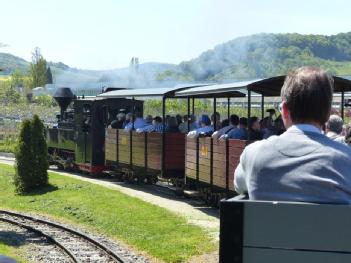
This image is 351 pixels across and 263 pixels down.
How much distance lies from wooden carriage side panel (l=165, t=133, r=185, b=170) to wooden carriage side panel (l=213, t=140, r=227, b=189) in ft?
10.7

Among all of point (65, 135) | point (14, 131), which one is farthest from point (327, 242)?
point (14, 131)

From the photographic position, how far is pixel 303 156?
265 centimetres

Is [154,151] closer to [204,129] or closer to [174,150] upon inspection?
[174,150]

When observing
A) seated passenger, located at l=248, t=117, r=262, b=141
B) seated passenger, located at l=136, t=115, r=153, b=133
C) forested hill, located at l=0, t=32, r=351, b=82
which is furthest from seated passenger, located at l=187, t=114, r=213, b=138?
forested hill, located at l=0, t=32, r=351, b=82

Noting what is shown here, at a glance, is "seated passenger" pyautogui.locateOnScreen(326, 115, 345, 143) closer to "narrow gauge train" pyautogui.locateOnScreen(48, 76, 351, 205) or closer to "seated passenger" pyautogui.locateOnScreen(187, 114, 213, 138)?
"narrow gauge train" pyautogui.locateOnScreen(48, 76, 351, 205)

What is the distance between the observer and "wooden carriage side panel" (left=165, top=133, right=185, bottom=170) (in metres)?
16.9

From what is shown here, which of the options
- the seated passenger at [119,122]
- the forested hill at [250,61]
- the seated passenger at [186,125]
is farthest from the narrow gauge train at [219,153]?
the forested hill at [250,61]

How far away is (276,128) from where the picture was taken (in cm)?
1201

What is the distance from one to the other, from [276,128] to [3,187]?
1249cm

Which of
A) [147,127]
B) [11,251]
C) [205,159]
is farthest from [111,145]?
[11,251]

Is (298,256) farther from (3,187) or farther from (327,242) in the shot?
(3,187)

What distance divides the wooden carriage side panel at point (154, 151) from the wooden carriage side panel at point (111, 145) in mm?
3126

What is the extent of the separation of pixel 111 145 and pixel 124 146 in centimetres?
132

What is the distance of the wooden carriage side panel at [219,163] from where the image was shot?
13000 millimetres
